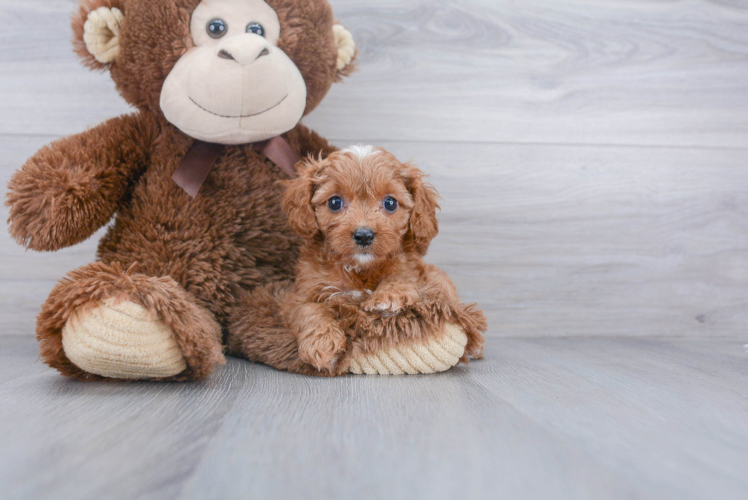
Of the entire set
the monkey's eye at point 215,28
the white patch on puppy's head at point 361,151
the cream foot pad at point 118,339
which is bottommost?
the cream foot pad at point 118,339

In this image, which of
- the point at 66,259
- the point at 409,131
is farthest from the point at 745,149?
the point at 66,259

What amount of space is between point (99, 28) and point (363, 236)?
0.65 meters

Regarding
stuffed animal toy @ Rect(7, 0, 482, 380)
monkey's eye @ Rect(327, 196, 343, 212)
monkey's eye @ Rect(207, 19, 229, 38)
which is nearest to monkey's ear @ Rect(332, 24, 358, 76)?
stuffed animal toy @ Rect(7, 0, 482, 380)

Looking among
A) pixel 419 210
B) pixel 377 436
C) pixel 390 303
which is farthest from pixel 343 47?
pixel 377 436

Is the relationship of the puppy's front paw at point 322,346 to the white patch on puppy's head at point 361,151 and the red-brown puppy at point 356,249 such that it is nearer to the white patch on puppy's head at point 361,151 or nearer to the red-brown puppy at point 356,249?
the red-brown puppy at point 356,249

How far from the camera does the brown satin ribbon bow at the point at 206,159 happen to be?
41.8 inches

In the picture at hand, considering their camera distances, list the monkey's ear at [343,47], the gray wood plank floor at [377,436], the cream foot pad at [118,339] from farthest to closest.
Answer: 1. the monkey's ear at [343,47]
2. the cream foot pad at [118,339]
3. the gray wood plank floor at [377,436]

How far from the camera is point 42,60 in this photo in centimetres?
133

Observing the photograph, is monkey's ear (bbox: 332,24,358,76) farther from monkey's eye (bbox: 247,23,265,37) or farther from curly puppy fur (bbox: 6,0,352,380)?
monkey's eye (bbox: 247,23,265,37)

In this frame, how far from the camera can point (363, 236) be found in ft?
2.96

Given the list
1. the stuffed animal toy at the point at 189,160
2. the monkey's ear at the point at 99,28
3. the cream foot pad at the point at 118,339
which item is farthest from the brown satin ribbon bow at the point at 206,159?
the cream foot pad at the point at 118,339

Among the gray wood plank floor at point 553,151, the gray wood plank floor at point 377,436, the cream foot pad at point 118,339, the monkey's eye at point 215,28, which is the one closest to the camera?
the gray wood plank floor at point 377,436

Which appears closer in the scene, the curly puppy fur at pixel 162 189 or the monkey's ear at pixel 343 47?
the curly puppy fur at pixel 162 189

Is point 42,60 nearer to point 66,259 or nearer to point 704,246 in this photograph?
point 66,259
